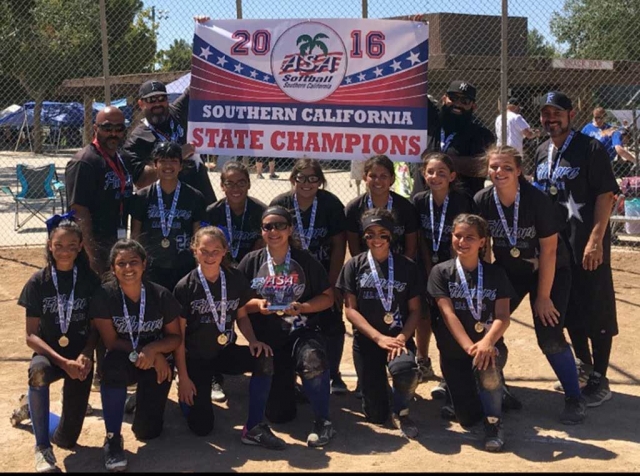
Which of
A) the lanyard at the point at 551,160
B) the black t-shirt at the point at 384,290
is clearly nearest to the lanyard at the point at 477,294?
the black t-shirt at the point at 384,290

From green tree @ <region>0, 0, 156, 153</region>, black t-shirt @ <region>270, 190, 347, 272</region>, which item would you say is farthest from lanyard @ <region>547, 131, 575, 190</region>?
green tree @ <region>0, 0, 156, 153</region>

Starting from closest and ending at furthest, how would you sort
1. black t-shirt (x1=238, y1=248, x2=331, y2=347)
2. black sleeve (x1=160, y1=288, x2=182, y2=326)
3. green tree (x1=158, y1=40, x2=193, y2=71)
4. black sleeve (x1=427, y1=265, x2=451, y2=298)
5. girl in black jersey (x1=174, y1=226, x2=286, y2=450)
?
black sleeve (x1=160, y1=288, x2=182, y2=326)
girl in black jersey (x1=174, y1=226, x2=286, y2=450)
black sleeve (x1=427, y1=265, x2=451, y2=298)
black t-shirt (x1=238, y1=248, x2=331, y2=347)
green tree (x1=158, y1=40, x2=193, y2=71)

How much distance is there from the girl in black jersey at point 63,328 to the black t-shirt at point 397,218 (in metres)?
1.83

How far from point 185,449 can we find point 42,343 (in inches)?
40.0

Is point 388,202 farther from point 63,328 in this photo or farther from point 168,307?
point 63,328

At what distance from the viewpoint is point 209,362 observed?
4.80 meters

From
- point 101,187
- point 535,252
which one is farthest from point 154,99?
point 535,252

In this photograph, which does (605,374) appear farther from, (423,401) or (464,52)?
(464,52)

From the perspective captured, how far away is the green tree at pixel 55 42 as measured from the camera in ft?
51.3

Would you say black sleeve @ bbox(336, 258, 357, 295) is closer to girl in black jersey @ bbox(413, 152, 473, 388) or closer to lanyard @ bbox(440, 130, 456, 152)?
girl in black jersey @ bbox(413, 152, 473, 388)

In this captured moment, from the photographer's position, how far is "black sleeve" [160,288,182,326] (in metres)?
4.60

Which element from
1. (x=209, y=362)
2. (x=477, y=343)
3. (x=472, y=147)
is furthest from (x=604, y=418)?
(x=209, y=362)

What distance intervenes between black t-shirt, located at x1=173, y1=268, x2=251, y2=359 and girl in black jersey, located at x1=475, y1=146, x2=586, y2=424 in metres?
1.78

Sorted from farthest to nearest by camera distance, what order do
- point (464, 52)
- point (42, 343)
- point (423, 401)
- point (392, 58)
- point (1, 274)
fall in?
point (464, 52)
point (1, 274)
point (392, 58)
point (423, 401)
point (42, 343)
